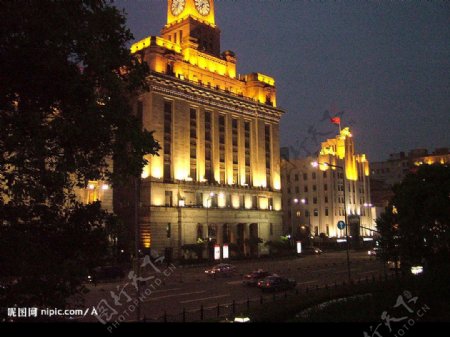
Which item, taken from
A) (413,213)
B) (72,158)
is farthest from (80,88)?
(413,213)

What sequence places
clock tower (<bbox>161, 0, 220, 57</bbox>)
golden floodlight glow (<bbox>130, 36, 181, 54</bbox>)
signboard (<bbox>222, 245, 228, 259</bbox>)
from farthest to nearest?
clock tower (<bbox>161, 0, 220, 57</bbox>)
golden floodlight glow (<bbox>130, 36, 181, 54</bbox>)
signboard (<bbox>222, 245, 228, 259</bbox>)

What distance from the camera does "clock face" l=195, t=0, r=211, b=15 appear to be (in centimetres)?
10306

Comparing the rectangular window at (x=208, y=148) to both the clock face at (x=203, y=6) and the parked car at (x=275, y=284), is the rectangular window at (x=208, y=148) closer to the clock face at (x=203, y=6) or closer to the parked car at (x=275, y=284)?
the clock face at (x=203, y=6)

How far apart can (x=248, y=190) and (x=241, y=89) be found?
23.8 meters

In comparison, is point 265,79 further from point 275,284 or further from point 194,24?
point 275,284

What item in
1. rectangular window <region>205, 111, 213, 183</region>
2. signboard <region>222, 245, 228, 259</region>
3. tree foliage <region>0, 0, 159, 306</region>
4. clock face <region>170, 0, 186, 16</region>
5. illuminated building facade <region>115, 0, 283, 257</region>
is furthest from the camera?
clock face <region>170, 0, 186, 16</region>

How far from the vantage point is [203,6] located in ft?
342

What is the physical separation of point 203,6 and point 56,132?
101m

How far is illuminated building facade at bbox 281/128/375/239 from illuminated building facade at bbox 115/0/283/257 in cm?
2336

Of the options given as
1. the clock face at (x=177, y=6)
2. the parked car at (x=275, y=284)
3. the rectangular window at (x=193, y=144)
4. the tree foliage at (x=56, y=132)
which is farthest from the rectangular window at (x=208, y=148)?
the tree foliage at (x=56, y=132)

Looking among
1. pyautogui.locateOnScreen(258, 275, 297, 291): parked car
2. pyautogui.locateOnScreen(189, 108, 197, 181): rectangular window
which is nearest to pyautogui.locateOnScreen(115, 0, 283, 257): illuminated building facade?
pyautogui.locateOnScreen(189, 108, 197, 181): rectangular window

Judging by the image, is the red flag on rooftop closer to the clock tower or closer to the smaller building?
the clock tower

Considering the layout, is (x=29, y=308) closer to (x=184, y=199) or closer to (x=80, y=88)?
(x=80, y=88)

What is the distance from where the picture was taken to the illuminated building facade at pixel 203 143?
256 ft
